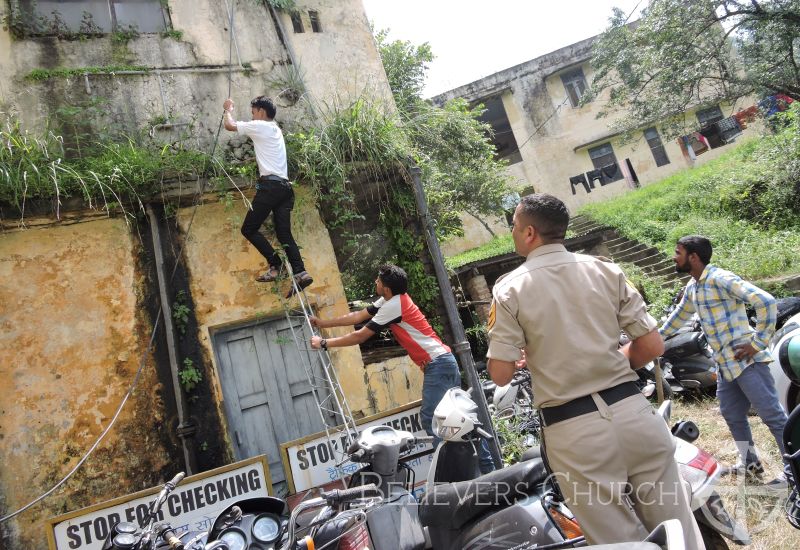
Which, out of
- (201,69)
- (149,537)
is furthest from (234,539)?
(201,69)

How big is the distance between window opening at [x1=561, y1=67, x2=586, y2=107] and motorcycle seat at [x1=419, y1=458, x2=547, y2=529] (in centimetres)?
2073

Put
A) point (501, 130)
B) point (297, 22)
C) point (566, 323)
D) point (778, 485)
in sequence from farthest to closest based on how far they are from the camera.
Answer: point (501, 130), point (297, 22), point (778, 485), point (566, 323)

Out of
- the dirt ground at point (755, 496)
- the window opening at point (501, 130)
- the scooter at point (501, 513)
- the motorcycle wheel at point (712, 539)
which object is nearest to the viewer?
the scooter at point (501, 513)

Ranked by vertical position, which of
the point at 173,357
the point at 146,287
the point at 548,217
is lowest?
the point at 548,217

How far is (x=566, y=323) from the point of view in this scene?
6.71 feet

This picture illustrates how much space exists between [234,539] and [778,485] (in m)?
3.69

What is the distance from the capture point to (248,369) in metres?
5.77

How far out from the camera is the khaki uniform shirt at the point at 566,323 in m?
2.02

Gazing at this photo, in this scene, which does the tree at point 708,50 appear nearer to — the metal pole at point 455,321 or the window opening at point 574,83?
the window opening at point 574,83

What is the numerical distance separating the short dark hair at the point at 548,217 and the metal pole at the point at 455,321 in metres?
3.08

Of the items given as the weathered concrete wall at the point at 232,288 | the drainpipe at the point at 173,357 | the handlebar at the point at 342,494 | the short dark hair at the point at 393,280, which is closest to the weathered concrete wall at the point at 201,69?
the weathered concrete wall at the point at 232,288

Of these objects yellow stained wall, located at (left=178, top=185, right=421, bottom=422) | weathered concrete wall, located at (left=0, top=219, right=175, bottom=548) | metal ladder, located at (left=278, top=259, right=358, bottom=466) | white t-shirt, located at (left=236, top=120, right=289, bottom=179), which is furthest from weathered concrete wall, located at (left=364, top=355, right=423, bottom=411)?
white t-shirt, located at (left=236, top=120, right=289, bottom=179)

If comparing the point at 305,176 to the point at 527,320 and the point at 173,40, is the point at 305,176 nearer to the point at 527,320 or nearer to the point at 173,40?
the point at 173,40

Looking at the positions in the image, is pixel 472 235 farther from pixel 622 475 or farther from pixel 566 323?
pixel 622 475
